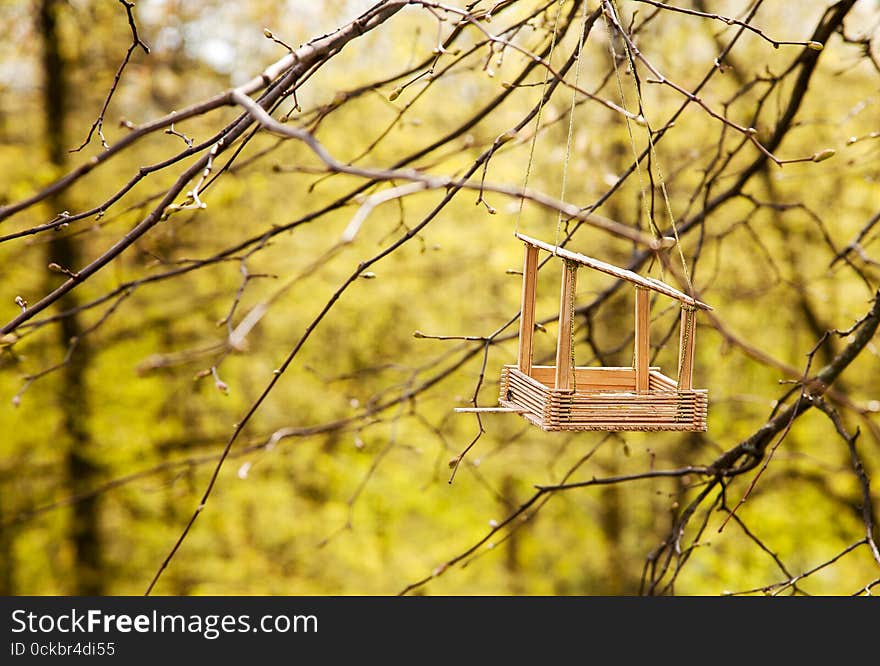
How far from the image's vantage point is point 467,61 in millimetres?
5406

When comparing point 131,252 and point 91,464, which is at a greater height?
point 131,252

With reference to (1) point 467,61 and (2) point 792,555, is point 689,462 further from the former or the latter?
(1) point 467,61

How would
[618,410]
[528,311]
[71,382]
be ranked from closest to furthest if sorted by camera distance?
1. [618,410]
2. [528,311]
3. [71,382]

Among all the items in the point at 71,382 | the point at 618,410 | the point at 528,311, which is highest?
the point at 71,382

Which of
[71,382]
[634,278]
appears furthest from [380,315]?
[634,278]

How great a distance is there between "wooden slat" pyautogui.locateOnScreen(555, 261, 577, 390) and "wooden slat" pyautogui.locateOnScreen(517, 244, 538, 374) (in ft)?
0.83

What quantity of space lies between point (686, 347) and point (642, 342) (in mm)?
146

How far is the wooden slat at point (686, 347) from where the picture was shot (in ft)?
4.94

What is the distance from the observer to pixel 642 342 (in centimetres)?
166

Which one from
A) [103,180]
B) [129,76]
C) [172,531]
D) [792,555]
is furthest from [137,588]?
[792,555]

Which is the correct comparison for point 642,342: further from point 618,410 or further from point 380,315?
point 380,315

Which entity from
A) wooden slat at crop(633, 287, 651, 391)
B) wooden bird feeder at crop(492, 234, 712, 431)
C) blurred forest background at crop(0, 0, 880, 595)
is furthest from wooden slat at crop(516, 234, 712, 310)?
blurred forest background at crop(0, 0, 880, 595)

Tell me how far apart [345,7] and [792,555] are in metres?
4.45

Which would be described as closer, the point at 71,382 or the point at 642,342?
the point at 642,342
